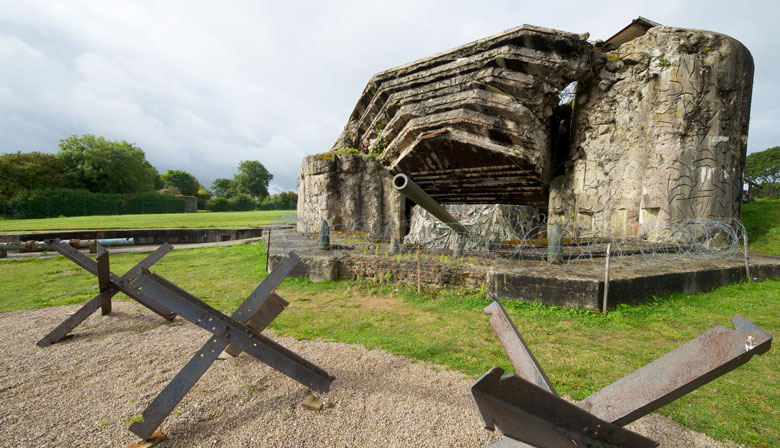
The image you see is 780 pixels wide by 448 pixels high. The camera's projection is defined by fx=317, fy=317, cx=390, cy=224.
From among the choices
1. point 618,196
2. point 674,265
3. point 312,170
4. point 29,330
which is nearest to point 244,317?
point 29,330

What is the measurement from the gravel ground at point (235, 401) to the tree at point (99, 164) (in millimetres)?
38026

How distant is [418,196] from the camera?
21.5 ft

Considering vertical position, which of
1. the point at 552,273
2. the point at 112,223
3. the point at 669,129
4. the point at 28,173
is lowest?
the point at 112,223

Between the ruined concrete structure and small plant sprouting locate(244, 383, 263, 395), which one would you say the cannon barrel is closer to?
the ruined concrete structure

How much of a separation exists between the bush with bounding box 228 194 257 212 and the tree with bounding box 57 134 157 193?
1186 cm

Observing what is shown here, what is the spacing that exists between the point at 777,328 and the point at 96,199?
4059 cm

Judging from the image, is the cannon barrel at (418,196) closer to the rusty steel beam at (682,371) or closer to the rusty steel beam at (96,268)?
the rusty steel beam at (96,268)

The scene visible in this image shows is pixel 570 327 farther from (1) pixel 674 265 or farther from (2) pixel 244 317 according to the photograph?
(2) pixel 244 317

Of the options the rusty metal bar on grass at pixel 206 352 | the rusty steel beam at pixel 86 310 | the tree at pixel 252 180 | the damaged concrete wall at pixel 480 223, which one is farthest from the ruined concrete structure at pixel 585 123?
the tree at pixel 252 180

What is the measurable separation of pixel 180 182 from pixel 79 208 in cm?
4050

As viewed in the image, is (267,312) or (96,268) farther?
(96,268)

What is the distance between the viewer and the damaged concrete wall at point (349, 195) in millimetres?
9891

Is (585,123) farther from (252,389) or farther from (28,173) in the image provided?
(28,173)

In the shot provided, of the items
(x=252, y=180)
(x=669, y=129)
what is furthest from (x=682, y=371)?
(x=252, y=180)
